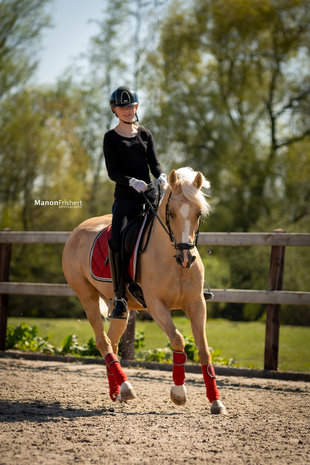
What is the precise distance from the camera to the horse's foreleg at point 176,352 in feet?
14.6

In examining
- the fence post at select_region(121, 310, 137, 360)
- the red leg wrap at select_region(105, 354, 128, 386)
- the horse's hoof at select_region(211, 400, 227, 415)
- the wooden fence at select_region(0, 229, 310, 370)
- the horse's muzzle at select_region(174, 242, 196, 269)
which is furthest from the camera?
the fence post at select_region(121, 310, 137, 360)

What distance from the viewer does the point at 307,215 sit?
1631 cm

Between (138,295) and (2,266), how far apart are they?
421 centimetres

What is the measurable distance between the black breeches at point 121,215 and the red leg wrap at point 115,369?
1095 millimetres

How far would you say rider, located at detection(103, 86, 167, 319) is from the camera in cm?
512

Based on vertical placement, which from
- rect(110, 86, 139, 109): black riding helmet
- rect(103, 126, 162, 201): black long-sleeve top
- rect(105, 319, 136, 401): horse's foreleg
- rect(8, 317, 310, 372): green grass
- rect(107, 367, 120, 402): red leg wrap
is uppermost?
rect(110, 86, 139, 109): black riding helmet

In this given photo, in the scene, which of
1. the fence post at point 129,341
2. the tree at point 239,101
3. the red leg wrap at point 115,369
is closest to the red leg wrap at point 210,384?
the red leg wrap at point 115,369

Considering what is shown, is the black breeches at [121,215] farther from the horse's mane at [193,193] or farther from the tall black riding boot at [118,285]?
the horse's mane at [193,193]

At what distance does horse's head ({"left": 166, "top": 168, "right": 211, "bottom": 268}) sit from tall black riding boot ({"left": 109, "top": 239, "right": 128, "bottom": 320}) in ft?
2.62

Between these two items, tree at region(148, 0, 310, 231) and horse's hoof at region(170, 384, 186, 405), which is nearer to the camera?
horse's hoof at region(170, 384, 186, 405)

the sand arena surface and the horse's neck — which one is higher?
the horse's neck

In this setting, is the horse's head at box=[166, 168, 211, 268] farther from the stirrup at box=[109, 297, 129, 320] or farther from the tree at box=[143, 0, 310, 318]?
the tree at box=[143, 0, 310, 318]

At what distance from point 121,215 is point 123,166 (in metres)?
0.49

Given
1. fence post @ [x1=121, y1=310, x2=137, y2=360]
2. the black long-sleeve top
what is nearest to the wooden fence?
fence post @ [x1=121, y1=310, x2=137, y2=360]
